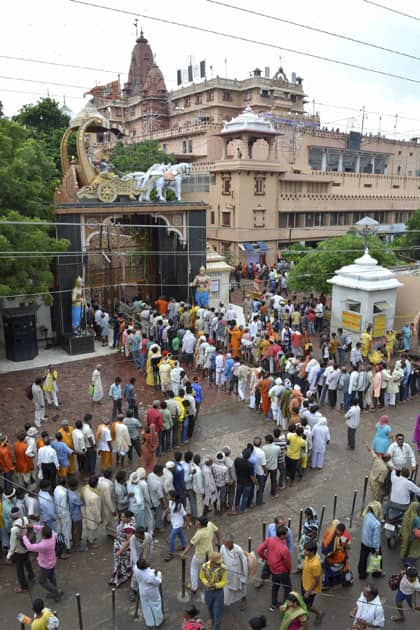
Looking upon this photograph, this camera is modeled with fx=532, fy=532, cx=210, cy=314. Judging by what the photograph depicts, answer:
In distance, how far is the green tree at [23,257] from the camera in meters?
14.0

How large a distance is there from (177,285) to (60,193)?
5844mm

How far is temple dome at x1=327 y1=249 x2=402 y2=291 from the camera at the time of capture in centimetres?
1770

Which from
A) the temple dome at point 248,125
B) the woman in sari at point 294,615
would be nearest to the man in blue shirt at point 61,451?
the woman in sari at point 294,615

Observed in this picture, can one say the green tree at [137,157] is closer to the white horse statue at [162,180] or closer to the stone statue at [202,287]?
the white horse statue at [162,180]

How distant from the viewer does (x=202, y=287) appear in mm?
20984

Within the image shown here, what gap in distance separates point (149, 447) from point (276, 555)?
364 centimetres

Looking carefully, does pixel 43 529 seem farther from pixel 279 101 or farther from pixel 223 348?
pixel 279 101

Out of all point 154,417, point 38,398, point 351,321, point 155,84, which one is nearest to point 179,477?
point 154,417

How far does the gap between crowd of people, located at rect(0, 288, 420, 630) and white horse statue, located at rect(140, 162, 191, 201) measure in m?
7.80

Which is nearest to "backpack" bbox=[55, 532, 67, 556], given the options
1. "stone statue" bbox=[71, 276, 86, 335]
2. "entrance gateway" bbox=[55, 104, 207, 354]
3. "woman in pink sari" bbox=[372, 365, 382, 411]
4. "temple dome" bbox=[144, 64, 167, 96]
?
"woman in pink sari" bbox=[372, 365, 382, 411]

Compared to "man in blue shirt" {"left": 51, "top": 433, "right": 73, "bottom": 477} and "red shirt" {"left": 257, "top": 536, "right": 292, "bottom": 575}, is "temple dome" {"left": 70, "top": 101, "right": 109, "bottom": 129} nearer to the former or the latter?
"man in blue shirt" {"left": 51, "top": 433, "right": 73, "bottom": 477}

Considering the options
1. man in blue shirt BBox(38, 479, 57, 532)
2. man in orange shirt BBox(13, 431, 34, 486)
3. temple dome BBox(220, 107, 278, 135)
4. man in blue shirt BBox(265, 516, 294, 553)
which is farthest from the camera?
temple dome BBox(220, 107, 278, 135)

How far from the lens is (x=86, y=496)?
757 centimetres

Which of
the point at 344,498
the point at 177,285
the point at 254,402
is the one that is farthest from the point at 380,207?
the point at 344,498
